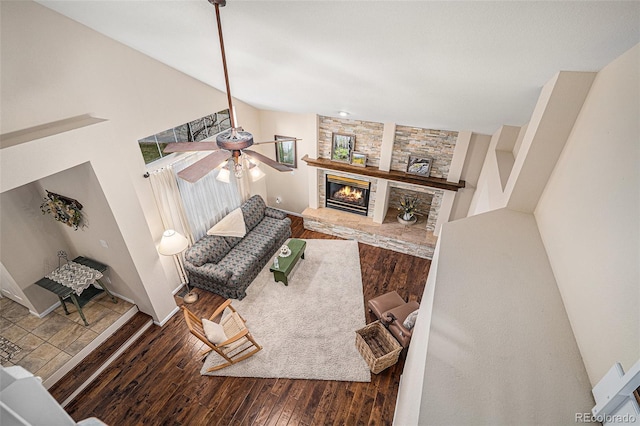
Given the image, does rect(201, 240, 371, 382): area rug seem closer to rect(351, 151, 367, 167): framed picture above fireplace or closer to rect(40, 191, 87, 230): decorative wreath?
rect(351, 151, 367, 167): framed picture above fireplace

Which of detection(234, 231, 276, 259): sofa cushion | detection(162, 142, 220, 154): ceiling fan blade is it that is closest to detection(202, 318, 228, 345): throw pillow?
detection(234, 231, 276, 259): sofa cushion

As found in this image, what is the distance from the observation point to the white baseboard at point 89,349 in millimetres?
3499

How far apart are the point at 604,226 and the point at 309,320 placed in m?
3.71

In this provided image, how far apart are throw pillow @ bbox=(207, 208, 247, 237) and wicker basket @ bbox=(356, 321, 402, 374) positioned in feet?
9.37

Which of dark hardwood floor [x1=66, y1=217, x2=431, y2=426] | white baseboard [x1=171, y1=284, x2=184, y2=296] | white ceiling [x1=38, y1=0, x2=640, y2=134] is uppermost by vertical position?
white ceiling [x1=38, y1=0, x2=640, y2=134]

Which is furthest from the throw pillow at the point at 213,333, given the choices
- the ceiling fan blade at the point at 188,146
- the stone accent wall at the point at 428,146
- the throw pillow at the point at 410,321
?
the stone accent wall at the point at 428,146

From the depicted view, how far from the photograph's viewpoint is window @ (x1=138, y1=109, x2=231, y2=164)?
4.18m

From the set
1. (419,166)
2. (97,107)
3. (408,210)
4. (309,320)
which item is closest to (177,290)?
(309,320)

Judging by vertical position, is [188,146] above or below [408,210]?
above

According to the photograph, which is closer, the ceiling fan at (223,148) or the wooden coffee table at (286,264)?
the ceiling fan at (223,148)

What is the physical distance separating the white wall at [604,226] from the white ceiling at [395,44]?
0.29 m

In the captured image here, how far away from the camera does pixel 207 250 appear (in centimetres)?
497

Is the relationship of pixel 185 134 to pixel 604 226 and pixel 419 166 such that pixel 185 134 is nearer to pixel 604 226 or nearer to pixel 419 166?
pixel 419 166

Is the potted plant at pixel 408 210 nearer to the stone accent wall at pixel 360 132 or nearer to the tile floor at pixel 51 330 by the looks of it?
the stone accent wall at pixel 360 132
